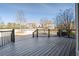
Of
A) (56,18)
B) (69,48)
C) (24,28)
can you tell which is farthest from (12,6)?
(69,48)

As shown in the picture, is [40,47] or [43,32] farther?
[43,32]

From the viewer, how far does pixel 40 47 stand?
5.83m

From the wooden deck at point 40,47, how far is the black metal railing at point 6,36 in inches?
4.2

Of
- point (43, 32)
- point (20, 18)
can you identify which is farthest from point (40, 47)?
point (20, 18)

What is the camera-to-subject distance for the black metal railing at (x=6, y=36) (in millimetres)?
5826

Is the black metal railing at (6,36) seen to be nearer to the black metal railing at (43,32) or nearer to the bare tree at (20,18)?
the bare tree at (20,18)

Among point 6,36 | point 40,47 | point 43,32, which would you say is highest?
point 43,32

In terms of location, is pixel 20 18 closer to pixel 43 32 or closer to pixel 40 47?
pixel 43 32

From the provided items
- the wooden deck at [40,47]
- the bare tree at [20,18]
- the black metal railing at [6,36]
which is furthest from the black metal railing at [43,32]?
the black metal railing at [6,36]

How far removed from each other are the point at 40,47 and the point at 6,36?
0.93 m

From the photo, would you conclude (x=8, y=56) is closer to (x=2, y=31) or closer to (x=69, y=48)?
(x=2, y=31)

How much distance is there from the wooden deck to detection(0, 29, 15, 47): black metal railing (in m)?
0.11

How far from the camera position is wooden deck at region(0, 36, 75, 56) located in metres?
5.75

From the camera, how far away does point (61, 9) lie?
5.70 m
